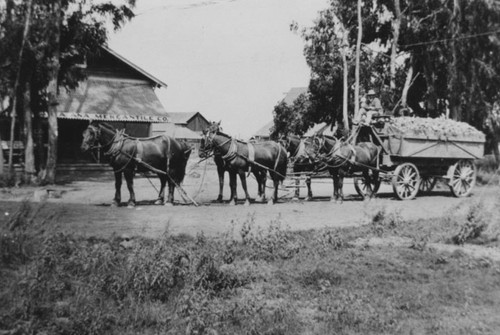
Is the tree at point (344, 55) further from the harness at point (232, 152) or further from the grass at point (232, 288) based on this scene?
the grass at point (232, 288)

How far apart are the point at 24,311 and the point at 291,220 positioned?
7.20m

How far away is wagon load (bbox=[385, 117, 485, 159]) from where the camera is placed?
52.2ft

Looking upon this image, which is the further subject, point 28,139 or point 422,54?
point 422,54

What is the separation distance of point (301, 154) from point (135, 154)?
4.98 m

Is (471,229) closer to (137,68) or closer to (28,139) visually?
(28,139)

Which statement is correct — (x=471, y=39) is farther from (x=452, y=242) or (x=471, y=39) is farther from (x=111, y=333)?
(x=111, y=333)

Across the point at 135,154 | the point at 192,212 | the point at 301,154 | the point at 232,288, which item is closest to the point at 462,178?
the point at 301,154

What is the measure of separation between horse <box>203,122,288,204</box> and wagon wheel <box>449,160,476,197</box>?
5.99 m

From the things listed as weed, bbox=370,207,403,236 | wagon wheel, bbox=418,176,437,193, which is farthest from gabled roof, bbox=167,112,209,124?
weed, bbox=370,207,403,236

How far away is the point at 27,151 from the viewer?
20047 millimetres

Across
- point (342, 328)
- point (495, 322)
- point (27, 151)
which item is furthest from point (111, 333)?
point (27, 151)

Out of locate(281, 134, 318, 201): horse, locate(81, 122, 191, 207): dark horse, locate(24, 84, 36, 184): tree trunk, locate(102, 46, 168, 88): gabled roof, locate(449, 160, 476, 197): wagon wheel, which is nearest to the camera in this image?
locate(81, 122, 191, 207): dark horse

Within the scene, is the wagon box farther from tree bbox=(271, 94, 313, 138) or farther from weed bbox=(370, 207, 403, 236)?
tree bbox=(271, 94, 313, 138)

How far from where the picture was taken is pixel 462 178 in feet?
57.3
